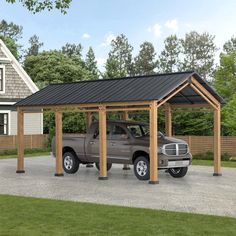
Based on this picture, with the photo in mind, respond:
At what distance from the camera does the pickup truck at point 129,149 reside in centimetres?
1881

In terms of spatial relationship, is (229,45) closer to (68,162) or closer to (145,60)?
(145,60)

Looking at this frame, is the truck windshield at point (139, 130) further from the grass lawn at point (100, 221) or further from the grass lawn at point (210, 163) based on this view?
the grass lawn at point (100, 221)

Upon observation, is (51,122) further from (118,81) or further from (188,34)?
(188,34)

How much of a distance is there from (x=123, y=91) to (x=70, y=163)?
13.2 feet

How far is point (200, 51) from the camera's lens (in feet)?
277

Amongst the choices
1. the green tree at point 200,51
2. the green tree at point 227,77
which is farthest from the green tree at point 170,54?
the green tree at point 227,77

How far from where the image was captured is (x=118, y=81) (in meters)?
20.9

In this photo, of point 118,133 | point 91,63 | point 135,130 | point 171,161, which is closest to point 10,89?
point 118,133

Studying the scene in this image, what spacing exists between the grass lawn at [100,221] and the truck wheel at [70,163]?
27.6ft

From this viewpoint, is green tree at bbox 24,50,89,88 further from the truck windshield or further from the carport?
the truck windshield

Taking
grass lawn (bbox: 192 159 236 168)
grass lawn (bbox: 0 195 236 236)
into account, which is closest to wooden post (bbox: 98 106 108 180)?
grass lawn (bbox: 0 195 236 236)

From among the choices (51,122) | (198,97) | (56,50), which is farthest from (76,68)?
(198,97)

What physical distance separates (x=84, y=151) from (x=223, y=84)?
2381 centimetres

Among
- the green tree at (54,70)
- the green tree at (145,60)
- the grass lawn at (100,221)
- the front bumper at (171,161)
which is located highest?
the green tree at (145,60)
